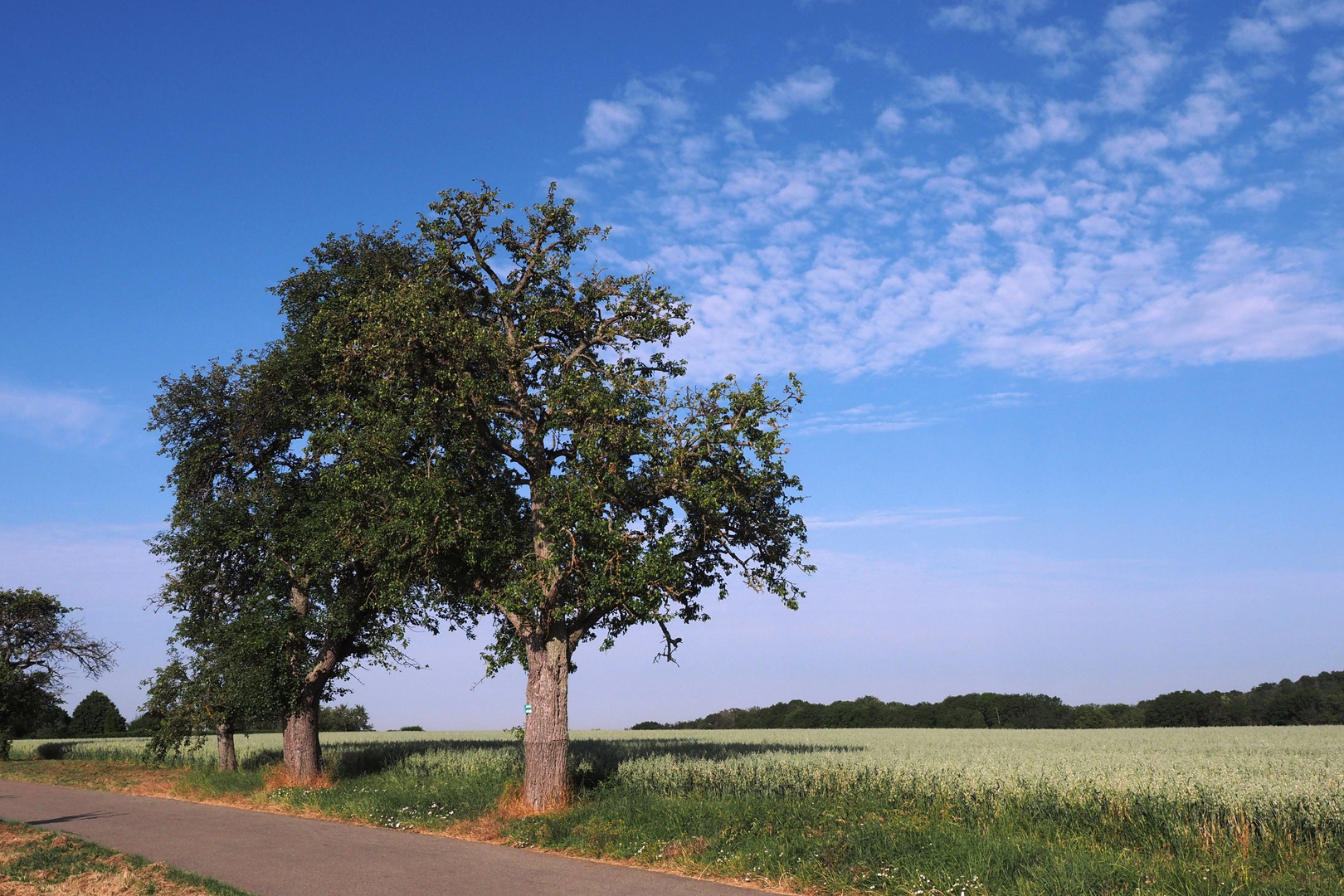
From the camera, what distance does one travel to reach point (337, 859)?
14367 mm

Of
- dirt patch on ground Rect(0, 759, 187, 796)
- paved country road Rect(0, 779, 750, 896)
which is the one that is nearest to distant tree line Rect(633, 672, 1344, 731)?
dirt patch on ground Rect(0, 759, 187, 796)

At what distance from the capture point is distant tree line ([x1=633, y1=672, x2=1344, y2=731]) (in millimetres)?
63125

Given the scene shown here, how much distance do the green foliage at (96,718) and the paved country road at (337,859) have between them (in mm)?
75999

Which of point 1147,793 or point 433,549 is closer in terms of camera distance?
point 1147,793

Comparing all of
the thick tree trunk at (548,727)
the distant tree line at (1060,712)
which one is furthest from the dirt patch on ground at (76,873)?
the distant tree line at (1060,712)

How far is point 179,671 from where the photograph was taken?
27.8m

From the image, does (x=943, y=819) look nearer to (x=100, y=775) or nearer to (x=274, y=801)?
(x=274, y=801)

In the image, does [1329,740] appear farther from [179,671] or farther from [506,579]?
[179,671]

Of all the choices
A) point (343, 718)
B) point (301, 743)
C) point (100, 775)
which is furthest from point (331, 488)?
point (343, 718)

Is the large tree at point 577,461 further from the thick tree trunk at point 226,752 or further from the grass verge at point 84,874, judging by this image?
the thick tree trunk at point 226,752

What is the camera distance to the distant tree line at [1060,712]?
63125 millimetres

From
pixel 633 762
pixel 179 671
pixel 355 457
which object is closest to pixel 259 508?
pixel 179 671

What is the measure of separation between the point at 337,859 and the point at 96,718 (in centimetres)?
9032

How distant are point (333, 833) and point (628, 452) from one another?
9475mm
